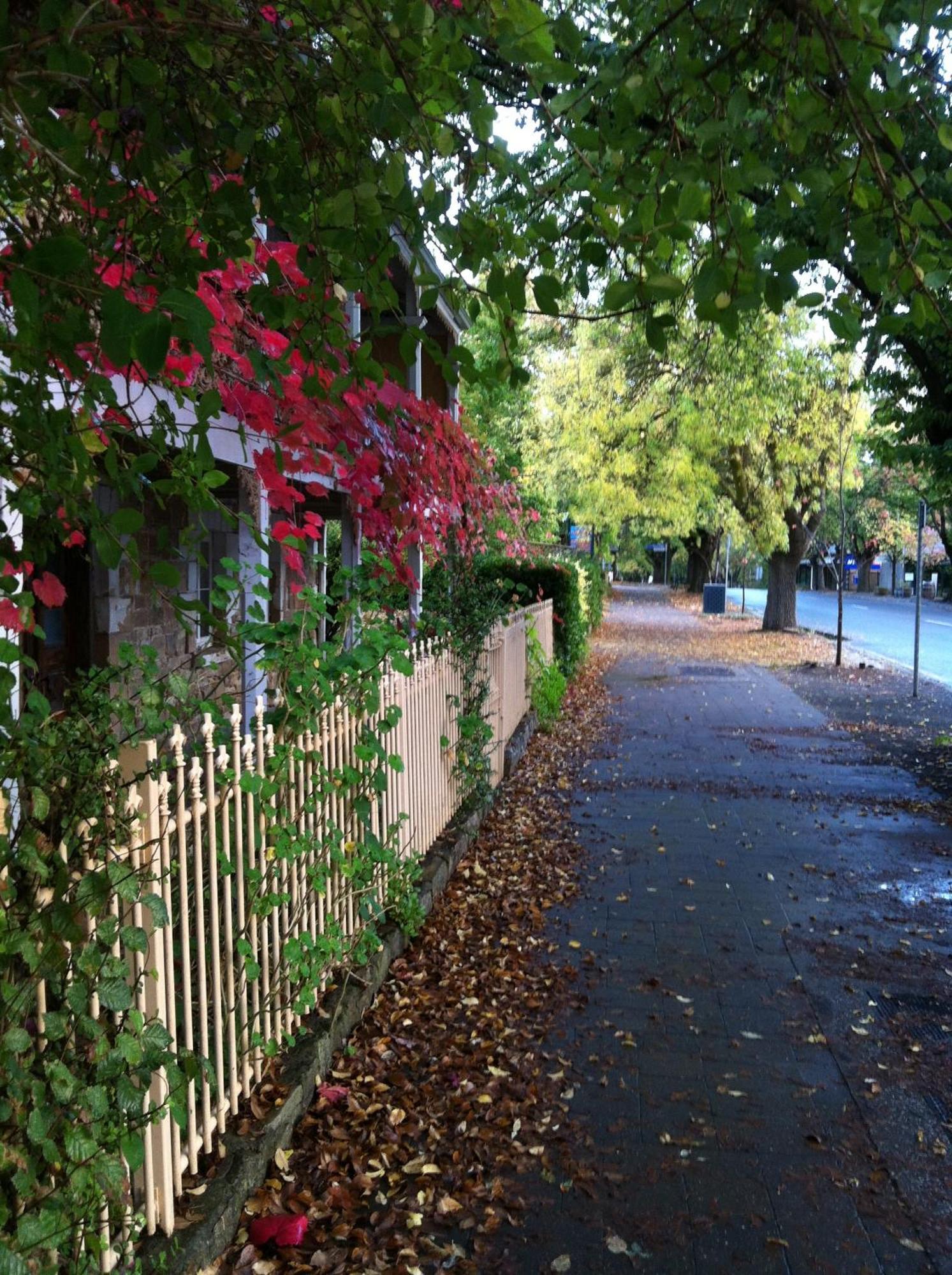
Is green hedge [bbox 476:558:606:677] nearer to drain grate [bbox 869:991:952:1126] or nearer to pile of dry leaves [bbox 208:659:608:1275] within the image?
pile of dry leaves [bbox 208:659:608:1275]

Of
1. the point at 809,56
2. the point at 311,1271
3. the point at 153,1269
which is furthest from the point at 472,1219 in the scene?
the point at 809,56

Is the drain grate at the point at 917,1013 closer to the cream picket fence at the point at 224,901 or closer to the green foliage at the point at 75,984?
the cream picket fence at the point at 224,901

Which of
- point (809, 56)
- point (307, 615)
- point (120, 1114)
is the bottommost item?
point (120, 1114)

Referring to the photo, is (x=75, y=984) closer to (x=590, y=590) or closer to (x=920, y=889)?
(x=920, y=889)

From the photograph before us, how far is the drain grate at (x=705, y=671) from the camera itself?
1845 centimetres

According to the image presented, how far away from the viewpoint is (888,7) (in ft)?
19.2

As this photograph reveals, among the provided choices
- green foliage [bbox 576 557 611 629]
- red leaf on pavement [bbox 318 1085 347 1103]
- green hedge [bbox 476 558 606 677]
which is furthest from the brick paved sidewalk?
green foliage [bbox 576 557 611 629]

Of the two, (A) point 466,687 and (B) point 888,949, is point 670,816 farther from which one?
(B) point 888,949

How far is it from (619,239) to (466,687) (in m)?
5.29

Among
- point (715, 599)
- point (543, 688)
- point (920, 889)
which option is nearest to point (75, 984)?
point (920, 889)

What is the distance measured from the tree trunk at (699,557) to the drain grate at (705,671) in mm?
22980

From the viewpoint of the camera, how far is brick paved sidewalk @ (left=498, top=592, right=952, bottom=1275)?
3.14m

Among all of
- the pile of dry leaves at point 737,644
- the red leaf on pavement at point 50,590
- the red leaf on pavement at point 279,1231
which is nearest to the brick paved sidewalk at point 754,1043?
the red leaf on pavement at point 279,1231

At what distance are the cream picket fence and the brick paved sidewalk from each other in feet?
3.43
